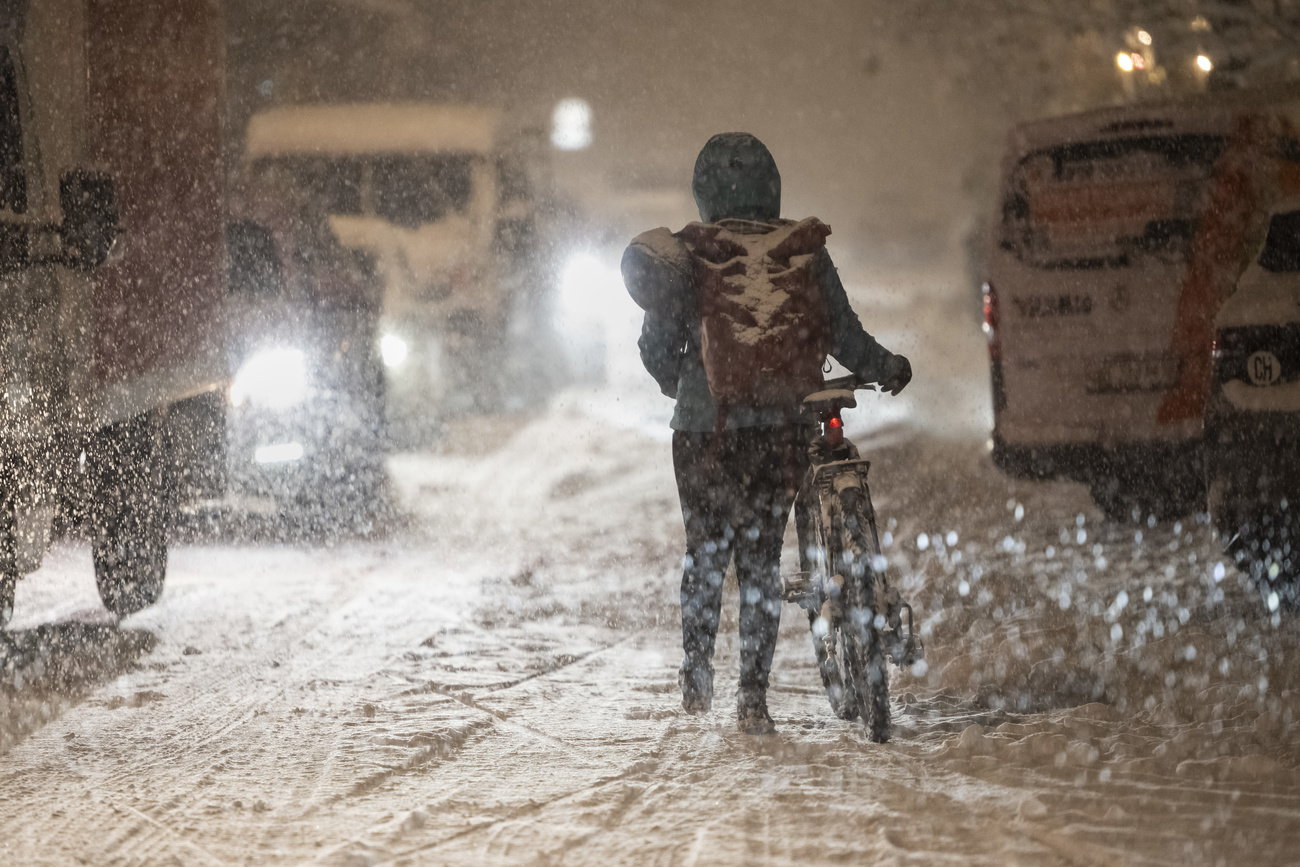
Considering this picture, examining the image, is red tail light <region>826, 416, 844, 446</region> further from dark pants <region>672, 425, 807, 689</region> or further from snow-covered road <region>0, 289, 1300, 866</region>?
snow-covered road <region>0, 289, 1300, 866</region>

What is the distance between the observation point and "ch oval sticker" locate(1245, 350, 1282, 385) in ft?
17.0

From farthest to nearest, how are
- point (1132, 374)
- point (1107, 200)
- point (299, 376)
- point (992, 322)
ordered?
1. point (299, 376)
2. point (992, 322)
3. point (1107, 200)
4. point (1132, 374)

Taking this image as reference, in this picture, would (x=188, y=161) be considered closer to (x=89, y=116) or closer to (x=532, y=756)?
(x=89, y=116)

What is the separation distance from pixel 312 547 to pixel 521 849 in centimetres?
598

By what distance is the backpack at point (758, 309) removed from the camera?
3672 millimetres

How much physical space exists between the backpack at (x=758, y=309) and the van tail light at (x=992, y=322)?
437cm

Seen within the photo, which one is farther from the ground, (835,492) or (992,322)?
(992,322)

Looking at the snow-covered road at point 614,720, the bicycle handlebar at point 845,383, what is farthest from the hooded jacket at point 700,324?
the snow-covered road at point 614,720

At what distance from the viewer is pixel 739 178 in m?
3.85

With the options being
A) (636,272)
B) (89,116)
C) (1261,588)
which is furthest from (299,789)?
(1261,588)

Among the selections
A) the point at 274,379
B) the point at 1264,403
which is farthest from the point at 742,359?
the point at 274,379

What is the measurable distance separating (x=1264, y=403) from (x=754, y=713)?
8.85 ft

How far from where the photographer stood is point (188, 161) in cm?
680

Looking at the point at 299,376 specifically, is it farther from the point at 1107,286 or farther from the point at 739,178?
the point at 739,178
